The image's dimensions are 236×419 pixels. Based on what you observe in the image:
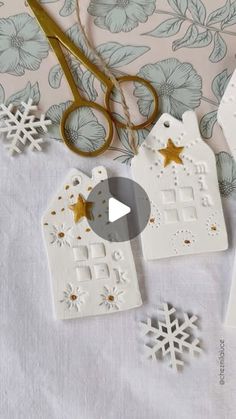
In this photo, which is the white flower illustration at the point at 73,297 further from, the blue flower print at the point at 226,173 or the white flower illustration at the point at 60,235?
the blue flower print at the point at 226,173

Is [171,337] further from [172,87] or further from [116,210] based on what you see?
[172,87]

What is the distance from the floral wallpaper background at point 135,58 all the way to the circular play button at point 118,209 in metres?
0.04

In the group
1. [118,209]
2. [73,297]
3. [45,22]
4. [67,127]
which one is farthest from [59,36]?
[73,297]

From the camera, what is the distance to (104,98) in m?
0.78

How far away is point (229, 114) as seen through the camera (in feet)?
2.57

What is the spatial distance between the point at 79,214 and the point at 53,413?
264 mm

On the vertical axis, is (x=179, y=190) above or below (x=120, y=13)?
below

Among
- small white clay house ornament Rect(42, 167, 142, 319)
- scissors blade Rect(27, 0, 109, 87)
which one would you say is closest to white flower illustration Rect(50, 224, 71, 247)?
small white clay house ornament Rect(42, 167, 142, 319)

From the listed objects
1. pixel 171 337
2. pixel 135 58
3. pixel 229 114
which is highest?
pixel 135 58

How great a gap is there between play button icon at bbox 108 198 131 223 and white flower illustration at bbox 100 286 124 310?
9 centimetres

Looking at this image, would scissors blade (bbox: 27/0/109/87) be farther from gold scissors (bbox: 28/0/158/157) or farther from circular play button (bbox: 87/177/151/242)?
circular play button (bbox: 87/177/151/242)

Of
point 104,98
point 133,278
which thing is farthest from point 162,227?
point 104,98

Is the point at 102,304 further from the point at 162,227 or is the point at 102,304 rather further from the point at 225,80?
the point at 225,80

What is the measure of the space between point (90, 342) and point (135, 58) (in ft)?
1.32
